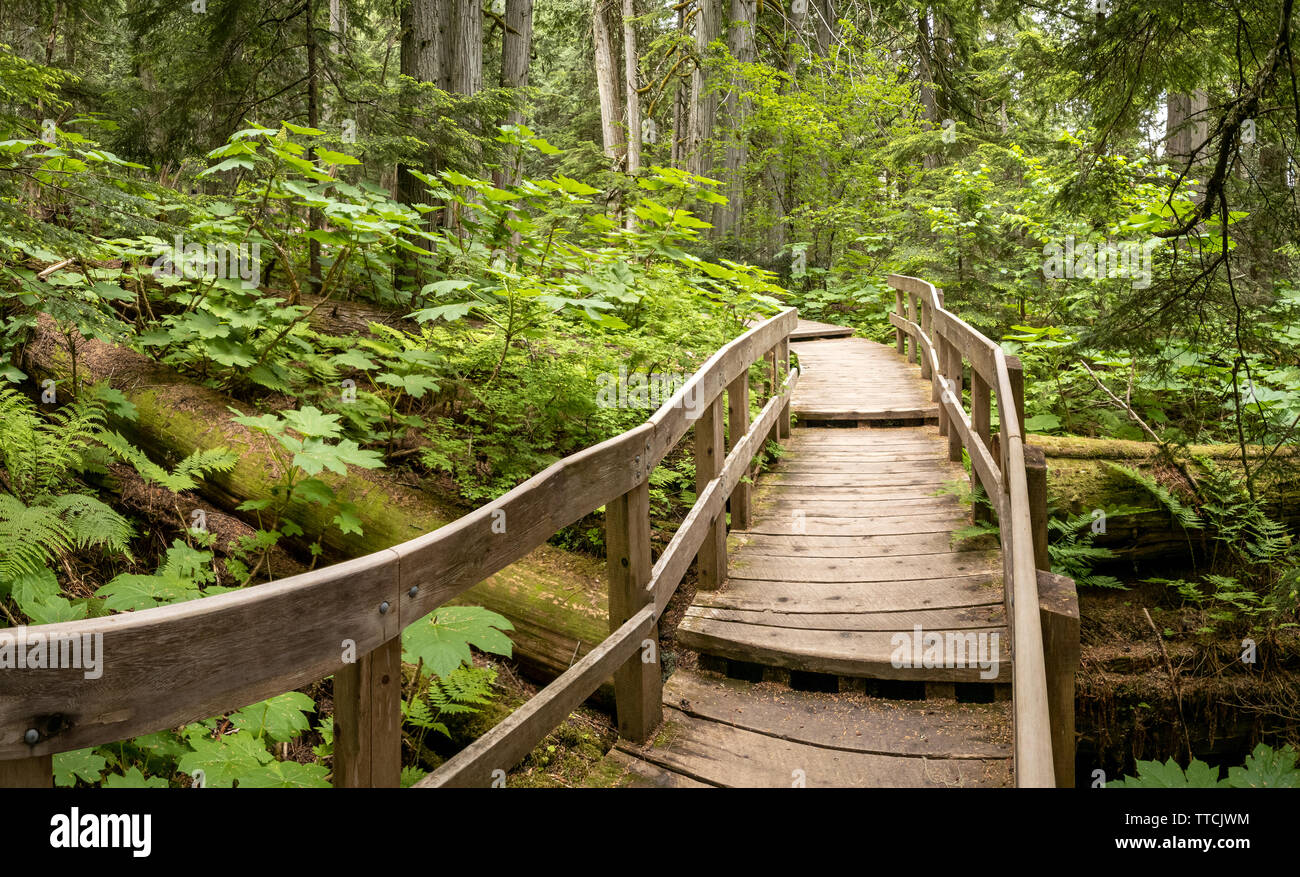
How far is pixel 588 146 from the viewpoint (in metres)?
18.5

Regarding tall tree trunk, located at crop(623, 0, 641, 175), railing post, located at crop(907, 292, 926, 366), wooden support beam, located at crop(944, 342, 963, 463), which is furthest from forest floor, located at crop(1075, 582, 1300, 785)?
tall tree trunk, located at crop(623, 0, 641, 175)

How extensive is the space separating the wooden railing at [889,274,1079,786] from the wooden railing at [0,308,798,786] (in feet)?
4.69

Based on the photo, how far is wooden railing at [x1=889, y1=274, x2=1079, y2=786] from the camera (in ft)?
6.33

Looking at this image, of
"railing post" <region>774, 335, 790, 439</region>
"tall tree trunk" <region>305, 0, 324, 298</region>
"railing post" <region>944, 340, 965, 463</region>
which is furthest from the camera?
"railing post" <region>774, 335, 790, 439</region>

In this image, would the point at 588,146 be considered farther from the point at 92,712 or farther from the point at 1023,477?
the point at 92,712

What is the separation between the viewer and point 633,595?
3.21 m

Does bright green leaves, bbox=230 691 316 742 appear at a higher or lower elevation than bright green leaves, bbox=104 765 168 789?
higher

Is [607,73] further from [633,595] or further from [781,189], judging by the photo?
[633,595]

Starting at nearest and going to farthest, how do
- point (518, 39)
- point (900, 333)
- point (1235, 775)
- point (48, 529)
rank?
point (48, 529) → point (1235, 775) → point (518, 39) → point (900, 333)

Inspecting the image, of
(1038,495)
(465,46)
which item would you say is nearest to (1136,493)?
(1038,495)

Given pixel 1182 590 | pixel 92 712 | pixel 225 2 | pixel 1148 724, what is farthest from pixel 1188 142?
pixel 92 712

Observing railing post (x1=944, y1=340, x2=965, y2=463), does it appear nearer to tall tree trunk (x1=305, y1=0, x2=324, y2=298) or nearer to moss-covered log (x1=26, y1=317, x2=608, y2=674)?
moss-covered log (x1=26, y1=317, x2=608, y2=674)

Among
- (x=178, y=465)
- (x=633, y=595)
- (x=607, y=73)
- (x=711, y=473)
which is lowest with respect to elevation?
(x=633, y=595)

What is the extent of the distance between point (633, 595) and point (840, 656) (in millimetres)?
1326
